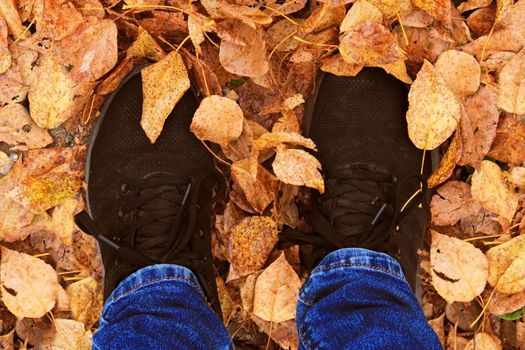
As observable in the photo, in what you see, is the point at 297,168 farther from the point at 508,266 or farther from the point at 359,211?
the point at 508,266

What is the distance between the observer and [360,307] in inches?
35.5

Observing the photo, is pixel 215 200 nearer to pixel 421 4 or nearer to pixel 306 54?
pixel 306 54

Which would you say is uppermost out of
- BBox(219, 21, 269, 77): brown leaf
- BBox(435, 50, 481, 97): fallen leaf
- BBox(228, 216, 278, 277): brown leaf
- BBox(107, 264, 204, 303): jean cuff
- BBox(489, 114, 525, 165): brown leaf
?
BBox(219, 21, 269, 77): brown leaf

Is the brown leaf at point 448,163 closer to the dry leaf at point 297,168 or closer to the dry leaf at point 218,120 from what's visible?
the dry leaf at point 297,168

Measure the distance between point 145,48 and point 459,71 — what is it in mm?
582

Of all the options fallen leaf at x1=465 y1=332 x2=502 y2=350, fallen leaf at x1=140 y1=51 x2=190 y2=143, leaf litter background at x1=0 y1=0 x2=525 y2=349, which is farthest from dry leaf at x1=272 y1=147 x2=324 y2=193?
fallen leaf at x1=465 y1=332 x2=502 y2=350

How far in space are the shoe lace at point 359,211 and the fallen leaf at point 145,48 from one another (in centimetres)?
40

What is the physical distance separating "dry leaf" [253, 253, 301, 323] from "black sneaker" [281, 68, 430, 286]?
5 centimetres

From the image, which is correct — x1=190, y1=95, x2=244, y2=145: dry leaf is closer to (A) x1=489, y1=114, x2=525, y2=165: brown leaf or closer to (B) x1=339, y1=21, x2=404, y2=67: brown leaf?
(B) x1=339, y1=21, x2=404, y2=67: brown leaf

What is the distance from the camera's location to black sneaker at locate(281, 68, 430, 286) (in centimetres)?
108

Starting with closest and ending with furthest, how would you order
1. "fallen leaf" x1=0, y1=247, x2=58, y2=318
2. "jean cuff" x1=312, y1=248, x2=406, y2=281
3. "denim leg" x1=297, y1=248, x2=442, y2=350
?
"denim leg" x1=297, y1=248, x2=442, y2=350, "jean cuff" x1=312, y1=248, x2=406, y2=281, "fallen leaf" x1=0, y1=247, x2=58, y2=318

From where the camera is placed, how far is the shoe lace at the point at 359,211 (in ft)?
3.43

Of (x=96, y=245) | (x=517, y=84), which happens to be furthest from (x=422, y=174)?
(x=96, y=245)

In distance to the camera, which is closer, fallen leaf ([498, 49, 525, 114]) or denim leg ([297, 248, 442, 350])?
denim leg ([297, 248, 442, 350])
